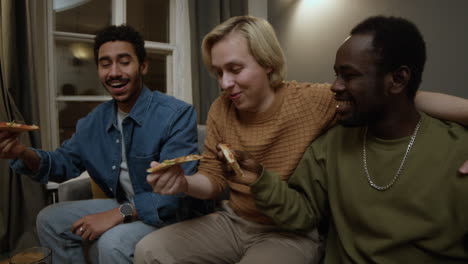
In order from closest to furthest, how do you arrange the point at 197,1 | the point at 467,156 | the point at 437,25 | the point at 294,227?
the point at 467,156 < the point at 294,227 < the point at 437,25 < the point at 197,1

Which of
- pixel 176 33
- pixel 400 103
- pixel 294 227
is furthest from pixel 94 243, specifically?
pixel 176 33

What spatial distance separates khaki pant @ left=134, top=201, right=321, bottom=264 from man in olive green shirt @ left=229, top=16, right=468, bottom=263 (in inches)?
4.8

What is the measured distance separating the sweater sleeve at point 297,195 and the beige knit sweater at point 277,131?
60 millimetres

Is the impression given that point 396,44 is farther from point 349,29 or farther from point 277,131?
point 349,29

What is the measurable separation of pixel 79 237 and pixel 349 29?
2404mm

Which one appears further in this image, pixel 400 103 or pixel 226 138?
pixel 226 138

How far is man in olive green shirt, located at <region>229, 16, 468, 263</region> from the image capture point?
0.84 meters

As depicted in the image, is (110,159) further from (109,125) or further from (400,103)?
(400,103)

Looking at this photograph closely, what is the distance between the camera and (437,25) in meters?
1.99

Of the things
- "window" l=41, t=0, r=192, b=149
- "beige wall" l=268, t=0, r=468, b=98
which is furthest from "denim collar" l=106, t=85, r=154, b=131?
"beige wall" l=268, t=0, r=468, b=98

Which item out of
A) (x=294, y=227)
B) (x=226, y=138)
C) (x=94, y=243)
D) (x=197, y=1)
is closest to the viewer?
(x=294, y=227)

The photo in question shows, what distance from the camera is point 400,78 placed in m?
0.88

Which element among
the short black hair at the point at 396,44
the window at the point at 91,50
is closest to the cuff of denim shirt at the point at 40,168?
the window at the point at 91,50

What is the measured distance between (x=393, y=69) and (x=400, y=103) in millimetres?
107
